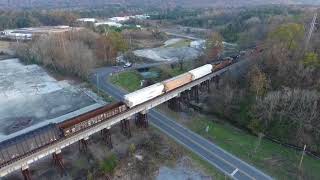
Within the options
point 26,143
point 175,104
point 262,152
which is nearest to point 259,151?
point 262,152

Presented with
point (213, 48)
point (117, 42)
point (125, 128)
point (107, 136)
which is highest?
point (213, 48)

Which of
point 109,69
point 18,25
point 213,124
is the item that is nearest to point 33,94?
point 109,69

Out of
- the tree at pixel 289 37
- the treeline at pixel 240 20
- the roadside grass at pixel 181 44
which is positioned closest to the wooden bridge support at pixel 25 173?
the tree at pixel 289 37

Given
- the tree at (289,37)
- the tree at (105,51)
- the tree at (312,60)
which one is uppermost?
the tree at (289,37)

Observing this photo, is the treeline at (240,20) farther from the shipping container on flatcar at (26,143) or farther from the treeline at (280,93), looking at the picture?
the shipping container on flatcar at (26,143)

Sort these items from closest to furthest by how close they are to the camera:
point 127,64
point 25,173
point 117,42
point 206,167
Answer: point 25,173, point 206,167, point 127,64, point 117,42

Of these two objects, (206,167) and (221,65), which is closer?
(206,167)

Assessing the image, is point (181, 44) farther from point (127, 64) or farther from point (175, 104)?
point (175, 104)
